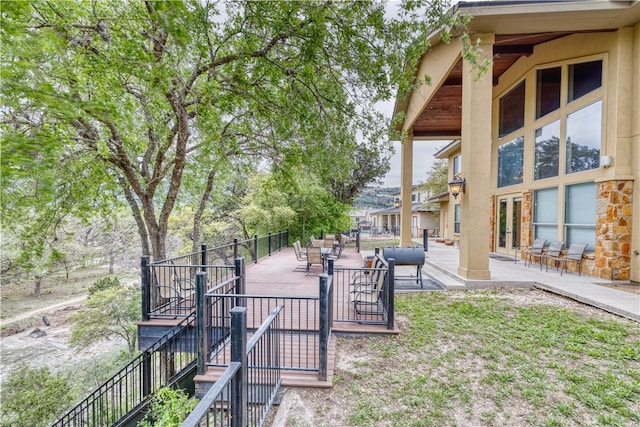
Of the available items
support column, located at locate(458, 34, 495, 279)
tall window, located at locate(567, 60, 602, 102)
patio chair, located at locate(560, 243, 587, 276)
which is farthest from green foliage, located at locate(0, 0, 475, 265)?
patio chair, located at locate(560, 243, 587, 276)

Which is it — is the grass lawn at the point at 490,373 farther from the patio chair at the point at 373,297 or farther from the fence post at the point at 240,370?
the fence post at the point at 240,370

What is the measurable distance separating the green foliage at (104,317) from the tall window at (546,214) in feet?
47.2

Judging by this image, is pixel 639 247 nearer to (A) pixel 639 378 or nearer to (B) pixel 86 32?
(A) pixel 639 378

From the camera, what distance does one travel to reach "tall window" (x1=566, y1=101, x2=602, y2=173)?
741 centimetres

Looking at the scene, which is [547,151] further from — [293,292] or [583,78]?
[293,292]

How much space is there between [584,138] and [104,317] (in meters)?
16.6

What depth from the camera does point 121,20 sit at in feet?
14.3

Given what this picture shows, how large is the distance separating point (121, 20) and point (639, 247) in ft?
38.1

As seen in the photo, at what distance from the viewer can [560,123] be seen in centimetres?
855

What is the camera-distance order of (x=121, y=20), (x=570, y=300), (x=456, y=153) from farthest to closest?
(x=456, y=153), (x=570, y=300), (x=121, y=20)

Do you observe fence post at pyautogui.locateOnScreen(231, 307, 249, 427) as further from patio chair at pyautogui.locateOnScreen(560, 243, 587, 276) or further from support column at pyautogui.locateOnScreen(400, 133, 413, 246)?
support column at pyautogui.locateOnScreen(400, 133, 413, 246)

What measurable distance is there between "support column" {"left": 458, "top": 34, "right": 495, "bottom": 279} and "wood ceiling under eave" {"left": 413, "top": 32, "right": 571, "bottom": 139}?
1484mm

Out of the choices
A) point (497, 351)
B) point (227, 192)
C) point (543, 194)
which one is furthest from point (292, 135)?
point (227, 192)

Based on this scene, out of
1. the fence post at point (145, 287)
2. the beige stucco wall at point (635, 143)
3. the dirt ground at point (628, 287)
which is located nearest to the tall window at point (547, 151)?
the beige stucco wall at point (635, 143)
